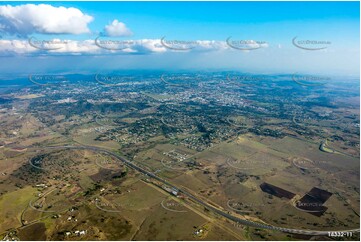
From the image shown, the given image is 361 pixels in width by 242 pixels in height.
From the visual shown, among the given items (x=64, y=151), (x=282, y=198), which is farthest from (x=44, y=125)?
(x=282, y=198)

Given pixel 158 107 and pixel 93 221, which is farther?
pixel 158 107

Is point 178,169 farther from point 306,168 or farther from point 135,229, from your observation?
point 306,168

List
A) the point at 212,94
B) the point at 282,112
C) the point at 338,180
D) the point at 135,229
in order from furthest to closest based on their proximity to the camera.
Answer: the point at 212,94, the point at 282,112, the point at 338,180, the point at 135,229

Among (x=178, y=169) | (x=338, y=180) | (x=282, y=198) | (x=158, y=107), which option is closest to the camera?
(x=282, y=198)

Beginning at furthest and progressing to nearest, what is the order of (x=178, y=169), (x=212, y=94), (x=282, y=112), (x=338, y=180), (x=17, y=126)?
1. (x=212, y=94)
2. (x=282, y=112)
3. (x=17, y=126)
4. (x=178, y=169)
5. (x=338, y=180)

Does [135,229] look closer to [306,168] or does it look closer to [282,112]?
[306,168]

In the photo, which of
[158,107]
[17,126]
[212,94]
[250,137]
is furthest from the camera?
[212,94]

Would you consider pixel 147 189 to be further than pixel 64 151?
No

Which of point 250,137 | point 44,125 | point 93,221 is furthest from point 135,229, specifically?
point 44,125

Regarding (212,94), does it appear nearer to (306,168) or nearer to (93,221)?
(306,168)
